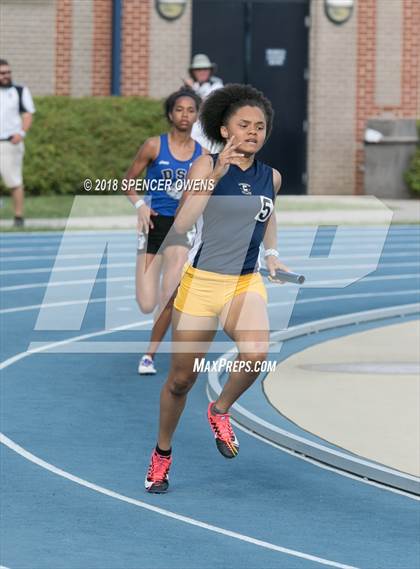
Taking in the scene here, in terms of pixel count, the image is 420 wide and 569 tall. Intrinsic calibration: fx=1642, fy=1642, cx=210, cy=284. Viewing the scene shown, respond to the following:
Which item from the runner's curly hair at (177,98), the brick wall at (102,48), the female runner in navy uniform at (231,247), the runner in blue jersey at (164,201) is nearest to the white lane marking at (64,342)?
the runner in blue jersey at (164,201)

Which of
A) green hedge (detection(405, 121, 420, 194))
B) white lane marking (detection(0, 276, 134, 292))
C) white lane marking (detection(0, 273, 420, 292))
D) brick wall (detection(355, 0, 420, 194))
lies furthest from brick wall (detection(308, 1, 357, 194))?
white lane marking (detection(0, 276, 134, 292))

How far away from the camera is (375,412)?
11156mm

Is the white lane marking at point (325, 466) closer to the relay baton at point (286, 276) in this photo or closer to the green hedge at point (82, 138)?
the relay baton at point (286, 276)

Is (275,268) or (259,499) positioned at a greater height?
(275,268)

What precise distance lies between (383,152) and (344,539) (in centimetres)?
2472

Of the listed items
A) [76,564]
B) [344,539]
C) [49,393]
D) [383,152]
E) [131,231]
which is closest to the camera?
[76,564]

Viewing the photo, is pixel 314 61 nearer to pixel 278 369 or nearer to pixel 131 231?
pixel 131 231

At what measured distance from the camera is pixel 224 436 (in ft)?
28.7

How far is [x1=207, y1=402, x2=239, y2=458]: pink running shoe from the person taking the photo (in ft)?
28.5

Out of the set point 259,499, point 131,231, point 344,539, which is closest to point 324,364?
point 259,499

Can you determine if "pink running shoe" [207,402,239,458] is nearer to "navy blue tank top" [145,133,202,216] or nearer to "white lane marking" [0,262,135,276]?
"navy blue tank top" [145,133,202,216]

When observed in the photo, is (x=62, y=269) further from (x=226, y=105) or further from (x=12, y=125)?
(x=226, y=105)

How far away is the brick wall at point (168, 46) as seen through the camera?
32.3 metres

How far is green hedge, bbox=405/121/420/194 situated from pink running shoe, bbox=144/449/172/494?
23.1 metres
